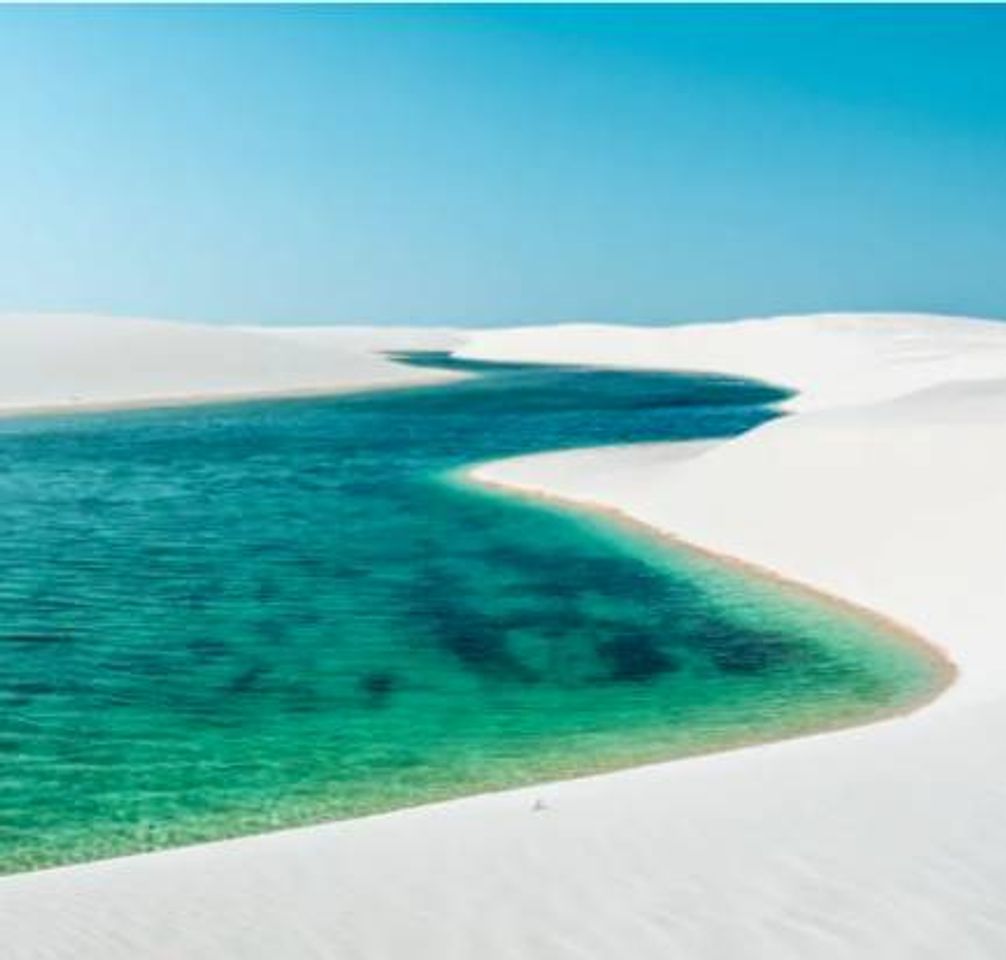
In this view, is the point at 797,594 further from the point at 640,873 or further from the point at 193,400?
the point at 193,400

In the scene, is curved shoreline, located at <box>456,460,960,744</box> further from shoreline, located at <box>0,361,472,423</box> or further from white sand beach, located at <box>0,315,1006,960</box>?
shoreline, located at <box>0,361,472,423</box>

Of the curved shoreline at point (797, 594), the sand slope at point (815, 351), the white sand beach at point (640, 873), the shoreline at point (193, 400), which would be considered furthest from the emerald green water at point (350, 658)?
the shoreline at point (193, 400)

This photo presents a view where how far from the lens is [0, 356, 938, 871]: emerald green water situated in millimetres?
12383

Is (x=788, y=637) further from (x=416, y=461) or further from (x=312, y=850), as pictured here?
(x=416, y=461)

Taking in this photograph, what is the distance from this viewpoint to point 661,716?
48.8 feet

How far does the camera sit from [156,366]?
92.4 metres

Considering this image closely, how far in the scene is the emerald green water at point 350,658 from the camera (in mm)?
12383

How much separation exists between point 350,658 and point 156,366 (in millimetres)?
78889

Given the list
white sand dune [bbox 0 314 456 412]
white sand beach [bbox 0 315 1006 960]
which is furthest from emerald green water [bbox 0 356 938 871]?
white sand dune [bbox 0 314 456 412]

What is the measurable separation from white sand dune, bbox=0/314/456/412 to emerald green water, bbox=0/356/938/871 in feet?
159

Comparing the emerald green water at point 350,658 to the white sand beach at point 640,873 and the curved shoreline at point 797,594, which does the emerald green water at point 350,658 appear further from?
the white sand beach at point 640,873

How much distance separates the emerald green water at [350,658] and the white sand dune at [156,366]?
48562mm

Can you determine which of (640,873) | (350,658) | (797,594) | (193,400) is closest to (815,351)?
(193,400)

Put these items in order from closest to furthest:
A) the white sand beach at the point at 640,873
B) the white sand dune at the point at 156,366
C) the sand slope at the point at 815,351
A: the white sand beach at the point at 640,873, the sand slope at the point at 815,351, the white sand dune at the point at 156,366
